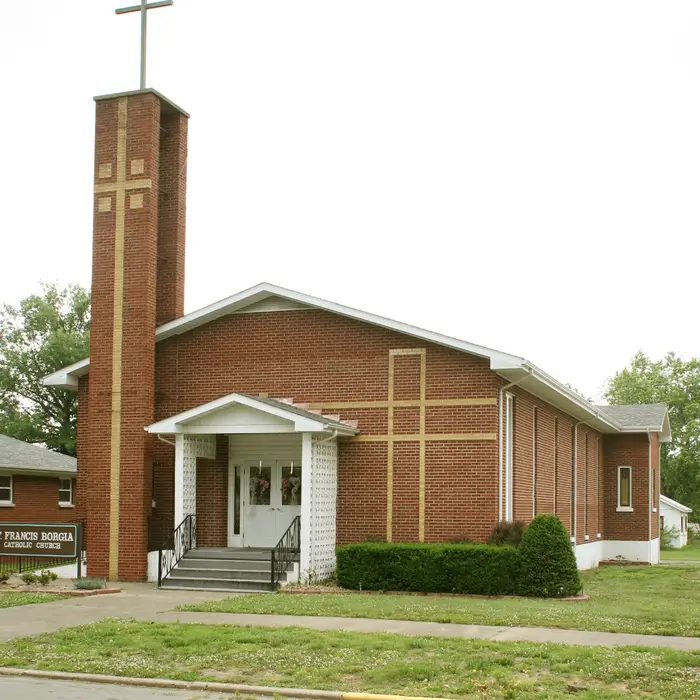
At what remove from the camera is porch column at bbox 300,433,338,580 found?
807 inches

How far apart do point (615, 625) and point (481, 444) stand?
7.25 m

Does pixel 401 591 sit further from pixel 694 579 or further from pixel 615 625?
pixel 694 579

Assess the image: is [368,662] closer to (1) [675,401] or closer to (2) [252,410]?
(2) [252,410]

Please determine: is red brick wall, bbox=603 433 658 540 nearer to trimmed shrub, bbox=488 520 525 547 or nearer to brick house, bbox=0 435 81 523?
trimmed shrub, bbox=488 520 525 547

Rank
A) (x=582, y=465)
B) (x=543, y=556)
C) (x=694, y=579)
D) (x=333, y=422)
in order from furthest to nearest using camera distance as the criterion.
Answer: (x=582, y=465) < (x=694, y=579) < (x=333, y=422) < (x=543, y=556)

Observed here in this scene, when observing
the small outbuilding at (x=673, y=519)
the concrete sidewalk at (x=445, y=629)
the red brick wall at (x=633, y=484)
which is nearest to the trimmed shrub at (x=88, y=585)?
the concrete sidewalk at (x=445, y=629)

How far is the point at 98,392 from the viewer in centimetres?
2269

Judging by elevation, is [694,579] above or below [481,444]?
below

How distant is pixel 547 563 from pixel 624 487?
62.2 feet

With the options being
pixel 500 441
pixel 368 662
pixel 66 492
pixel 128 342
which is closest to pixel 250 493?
pixel 128 342

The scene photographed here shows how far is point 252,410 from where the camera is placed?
21.1 meters

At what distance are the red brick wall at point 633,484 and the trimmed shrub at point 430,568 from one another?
18.2 m

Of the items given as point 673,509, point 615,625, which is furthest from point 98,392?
point 673,509

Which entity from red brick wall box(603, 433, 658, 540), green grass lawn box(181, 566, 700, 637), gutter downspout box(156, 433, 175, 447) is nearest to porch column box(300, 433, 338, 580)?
green grass lawn box(181, 566, 700, 637)
